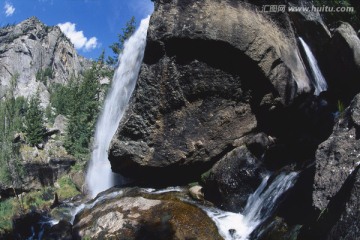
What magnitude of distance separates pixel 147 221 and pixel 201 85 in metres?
5.62

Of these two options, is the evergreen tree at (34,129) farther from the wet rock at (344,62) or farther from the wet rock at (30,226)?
the wet rock at (344,62)

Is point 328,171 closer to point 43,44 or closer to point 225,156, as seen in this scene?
point 225,156

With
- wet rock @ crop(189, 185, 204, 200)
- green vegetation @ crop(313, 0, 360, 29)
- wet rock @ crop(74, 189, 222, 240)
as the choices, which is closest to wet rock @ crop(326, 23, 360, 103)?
green vegetation @ crop(313, 0, 360, 29)

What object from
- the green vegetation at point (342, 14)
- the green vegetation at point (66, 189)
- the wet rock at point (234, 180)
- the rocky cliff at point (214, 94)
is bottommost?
the green vegetation at point (66, 189)

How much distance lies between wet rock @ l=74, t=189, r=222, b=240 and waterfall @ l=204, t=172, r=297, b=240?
0.35m

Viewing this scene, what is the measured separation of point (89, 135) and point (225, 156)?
24627 millimetres

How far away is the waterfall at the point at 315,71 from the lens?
16.3 meters

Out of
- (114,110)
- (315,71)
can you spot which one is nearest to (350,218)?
(315,71)

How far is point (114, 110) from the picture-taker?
21.6 meters

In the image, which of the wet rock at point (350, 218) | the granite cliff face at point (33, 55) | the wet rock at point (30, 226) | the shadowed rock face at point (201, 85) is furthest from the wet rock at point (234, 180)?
the granite cliff face at point (33, 55)

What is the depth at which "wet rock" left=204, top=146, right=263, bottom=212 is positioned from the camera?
11.6 metres

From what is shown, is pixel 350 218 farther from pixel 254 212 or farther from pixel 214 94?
pixel 214 94

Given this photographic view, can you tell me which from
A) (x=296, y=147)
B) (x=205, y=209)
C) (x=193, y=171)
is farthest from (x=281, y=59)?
→ (x=205, y=209)

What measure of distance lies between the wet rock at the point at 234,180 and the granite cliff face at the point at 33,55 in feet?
407
